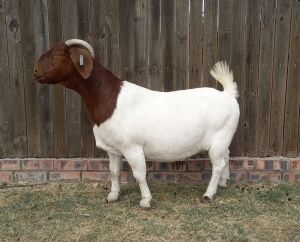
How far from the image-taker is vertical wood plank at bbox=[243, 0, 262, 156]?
5.11 meters

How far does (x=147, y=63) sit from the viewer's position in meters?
5.21

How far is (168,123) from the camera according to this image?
14.7ft

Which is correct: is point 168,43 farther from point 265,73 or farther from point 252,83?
point 265,73

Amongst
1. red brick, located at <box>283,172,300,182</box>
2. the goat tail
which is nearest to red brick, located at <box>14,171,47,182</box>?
the goat tail

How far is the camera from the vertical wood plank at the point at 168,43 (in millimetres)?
5066

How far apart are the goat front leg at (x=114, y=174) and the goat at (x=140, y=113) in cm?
23

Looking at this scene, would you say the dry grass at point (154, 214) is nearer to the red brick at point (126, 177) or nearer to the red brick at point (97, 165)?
the red brick at point (126, 177)

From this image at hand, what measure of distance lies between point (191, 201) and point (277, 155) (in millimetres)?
1458

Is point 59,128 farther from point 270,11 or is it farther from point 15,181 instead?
point 270,11

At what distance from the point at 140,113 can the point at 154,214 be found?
3.80ft

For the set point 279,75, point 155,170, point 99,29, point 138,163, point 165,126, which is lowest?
point 155,170

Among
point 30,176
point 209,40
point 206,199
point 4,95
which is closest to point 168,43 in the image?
point 209,40

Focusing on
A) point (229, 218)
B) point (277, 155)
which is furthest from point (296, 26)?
point (229, 218)

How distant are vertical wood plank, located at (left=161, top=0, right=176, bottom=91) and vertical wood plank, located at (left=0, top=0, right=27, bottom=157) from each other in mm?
1851
